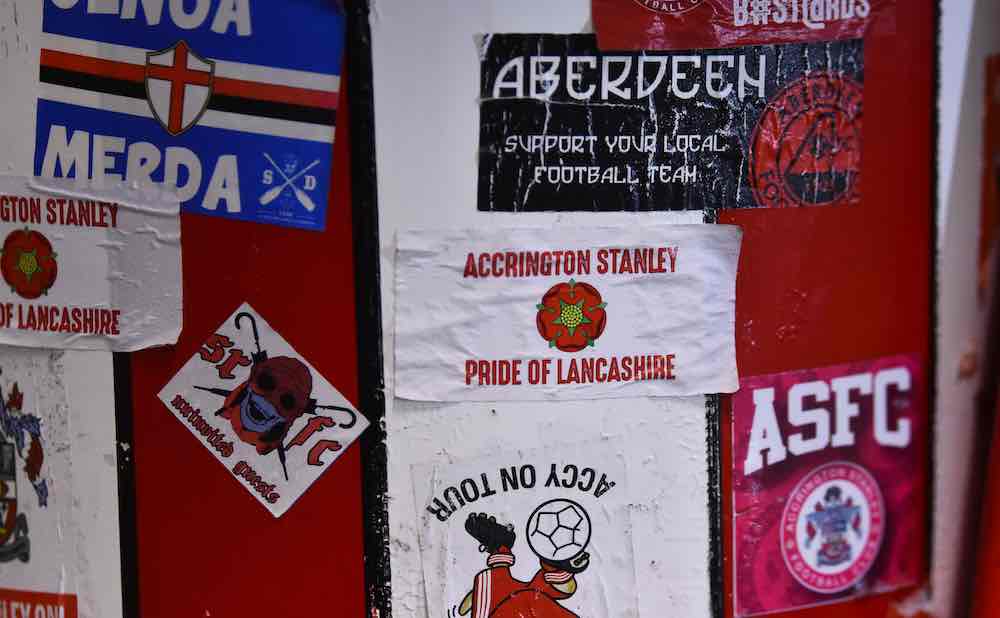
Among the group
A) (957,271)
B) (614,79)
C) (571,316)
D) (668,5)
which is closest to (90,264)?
(571,316)

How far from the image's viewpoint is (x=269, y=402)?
1.43m

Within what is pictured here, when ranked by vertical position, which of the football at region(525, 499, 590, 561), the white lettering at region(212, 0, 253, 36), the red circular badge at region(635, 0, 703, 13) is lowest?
the football at region(525, 499, 590, 561)

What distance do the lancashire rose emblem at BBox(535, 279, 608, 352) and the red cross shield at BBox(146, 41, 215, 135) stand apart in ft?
2.00

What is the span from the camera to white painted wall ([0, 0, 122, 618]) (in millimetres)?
1407

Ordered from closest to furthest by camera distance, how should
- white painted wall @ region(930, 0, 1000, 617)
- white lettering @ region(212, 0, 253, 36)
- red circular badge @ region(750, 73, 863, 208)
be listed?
white lettering @ region(212, 0, 253, 36) → red circular badge @ region(750, 73, 863, 208) → white painted wall @ region(930, 0, 1000, 617)

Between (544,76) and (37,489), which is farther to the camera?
(37,489)

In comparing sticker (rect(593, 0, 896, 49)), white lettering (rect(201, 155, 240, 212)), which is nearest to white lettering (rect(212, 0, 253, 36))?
white lettering (rect(201, 155, 240, 212))

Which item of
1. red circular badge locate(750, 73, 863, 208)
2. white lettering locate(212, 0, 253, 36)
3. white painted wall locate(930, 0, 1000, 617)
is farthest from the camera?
white painted wall locate(930, 0, 1000, 617)

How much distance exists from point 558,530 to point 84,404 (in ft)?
2.63

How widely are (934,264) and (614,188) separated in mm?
624

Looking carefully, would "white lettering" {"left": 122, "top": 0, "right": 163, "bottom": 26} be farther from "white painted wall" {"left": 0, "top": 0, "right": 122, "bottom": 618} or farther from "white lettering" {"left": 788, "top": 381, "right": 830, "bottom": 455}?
"white lettering" {"left": 788, "top": 381, "right": 830, "bottom": 455}

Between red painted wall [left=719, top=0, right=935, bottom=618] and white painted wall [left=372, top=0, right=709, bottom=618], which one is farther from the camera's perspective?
red painted wall [left=719, top=0, right=935, bottom=618]

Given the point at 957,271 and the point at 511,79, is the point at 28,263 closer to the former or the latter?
the point at 511,79

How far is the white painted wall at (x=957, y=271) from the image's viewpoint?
156 centimetres
